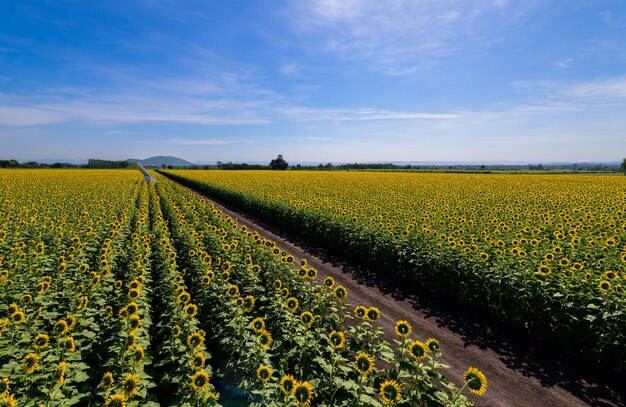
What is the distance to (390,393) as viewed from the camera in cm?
348

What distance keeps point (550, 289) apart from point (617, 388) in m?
2.05

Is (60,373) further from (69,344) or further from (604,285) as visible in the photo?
(604,285)

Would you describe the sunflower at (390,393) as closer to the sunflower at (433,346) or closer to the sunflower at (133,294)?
the sunflower at (433,346)

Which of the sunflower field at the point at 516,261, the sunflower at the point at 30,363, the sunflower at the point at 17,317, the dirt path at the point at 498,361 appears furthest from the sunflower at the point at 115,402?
the sunflower field at the point at 516,261

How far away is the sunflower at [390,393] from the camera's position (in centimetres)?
342

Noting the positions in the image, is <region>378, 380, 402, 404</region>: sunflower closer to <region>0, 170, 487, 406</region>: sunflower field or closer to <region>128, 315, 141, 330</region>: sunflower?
<region>0, 170, 487, 406</region>: sunflower field

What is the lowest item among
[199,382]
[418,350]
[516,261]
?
[199,382]

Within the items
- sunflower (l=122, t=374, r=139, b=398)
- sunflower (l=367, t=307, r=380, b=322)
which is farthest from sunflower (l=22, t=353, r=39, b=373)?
sunflower (l=367, t=307, r=380, b=322)

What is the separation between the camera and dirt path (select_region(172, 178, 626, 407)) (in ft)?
18.7

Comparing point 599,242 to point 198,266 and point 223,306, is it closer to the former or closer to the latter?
point 223,306

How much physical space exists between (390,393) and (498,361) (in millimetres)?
4876

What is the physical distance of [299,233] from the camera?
62.8ft

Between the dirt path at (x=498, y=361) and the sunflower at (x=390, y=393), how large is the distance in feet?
11.1

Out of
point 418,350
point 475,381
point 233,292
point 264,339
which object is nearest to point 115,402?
point 264,339
